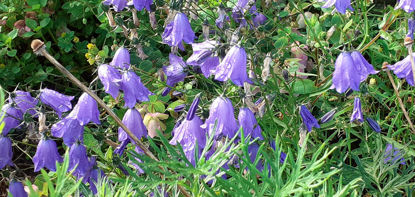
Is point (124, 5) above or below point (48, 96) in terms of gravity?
above

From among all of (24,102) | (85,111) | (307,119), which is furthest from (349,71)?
(24,102)

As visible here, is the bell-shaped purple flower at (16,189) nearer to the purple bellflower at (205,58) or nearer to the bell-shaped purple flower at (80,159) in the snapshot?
the bell-shaped purple flower at (80,159)

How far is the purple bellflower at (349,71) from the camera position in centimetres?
187

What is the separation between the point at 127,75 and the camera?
190 cm

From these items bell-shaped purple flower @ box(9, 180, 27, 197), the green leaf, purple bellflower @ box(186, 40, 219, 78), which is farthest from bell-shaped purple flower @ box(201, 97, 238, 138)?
the green leaf

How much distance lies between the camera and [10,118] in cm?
190

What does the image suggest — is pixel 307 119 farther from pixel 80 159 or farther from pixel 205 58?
pixel 80 159

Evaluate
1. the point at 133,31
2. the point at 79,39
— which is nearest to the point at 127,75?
the point at 133,31

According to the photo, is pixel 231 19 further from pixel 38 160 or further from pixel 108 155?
pixel 38 160

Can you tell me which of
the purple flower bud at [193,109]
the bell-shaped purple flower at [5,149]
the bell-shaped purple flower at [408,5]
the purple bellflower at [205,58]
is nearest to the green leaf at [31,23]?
the bell-shaped purple flower at [5,149]

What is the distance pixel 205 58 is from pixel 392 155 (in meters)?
0.80

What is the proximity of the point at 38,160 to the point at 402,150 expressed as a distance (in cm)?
131

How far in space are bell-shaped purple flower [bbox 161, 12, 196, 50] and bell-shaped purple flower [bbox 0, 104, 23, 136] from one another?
58cm

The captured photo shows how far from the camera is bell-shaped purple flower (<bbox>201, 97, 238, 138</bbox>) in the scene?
1.74m
